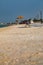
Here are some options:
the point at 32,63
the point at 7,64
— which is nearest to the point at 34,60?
the point at 32,63

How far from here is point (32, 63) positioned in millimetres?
7891

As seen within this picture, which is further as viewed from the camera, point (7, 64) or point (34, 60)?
point (34, 60)

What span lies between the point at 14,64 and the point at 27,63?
17.9 inches

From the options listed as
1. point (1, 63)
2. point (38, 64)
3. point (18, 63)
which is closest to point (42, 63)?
point (38, 64)

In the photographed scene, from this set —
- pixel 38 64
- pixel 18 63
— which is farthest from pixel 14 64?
pixel 38 64

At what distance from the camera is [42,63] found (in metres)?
7.85

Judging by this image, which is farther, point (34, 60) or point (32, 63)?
point (34, 60)

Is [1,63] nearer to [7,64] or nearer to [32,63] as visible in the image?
[7,64]

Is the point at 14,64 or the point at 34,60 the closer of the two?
the point at 14,64

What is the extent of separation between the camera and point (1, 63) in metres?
8.13

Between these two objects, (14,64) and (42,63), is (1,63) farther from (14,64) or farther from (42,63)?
(42,63)

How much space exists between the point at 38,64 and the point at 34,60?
2.62 ft

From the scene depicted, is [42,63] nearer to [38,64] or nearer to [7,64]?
[38,64]

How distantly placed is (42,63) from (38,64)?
0.23 metres
